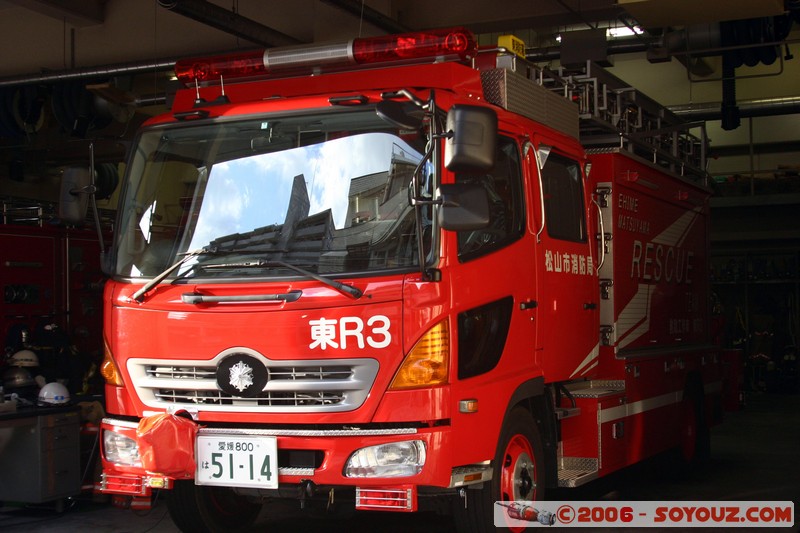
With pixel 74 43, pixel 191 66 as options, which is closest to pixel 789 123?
pixel 74 43

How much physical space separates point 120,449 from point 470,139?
2.50m

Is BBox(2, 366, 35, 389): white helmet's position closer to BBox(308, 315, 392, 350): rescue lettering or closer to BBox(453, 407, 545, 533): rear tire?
BBox(308, 315, 392, 350): rescue lettering

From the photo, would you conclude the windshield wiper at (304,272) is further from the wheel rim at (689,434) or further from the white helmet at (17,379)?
the wheel rim at (689,434)

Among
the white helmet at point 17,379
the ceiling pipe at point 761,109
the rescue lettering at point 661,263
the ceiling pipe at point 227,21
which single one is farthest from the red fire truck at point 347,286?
the ceiling pipe at point 761,109

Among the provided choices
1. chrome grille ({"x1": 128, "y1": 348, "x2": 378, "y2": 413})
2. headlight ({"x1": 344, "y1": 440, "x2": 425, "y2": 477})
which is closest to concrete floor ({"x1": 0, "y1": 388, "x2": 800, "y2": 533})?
chrome grille ({"x1": 128, "y1": 348, "x2": 378, "y2": 413})

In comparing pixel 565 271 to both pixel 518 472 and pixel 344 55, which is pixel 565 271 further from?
pixel 344 55

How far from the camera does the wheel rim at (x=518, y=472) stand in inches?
219

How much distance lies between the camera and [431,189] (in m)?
4.95

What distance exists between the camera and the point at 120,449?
213 inches

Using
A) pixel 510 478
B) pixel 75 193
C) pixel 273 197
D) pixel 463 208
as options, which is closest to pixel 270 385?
pixel 273 197

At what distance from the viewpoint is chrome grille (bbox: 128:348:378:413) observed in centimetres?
492

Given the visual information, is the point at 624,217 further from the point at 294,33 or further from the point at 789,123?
the point at 789,123

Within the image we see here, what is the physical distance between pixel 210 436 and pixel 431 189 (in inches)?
64.8

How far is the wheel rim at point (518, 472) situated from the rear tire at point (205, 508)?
→ 163cm
